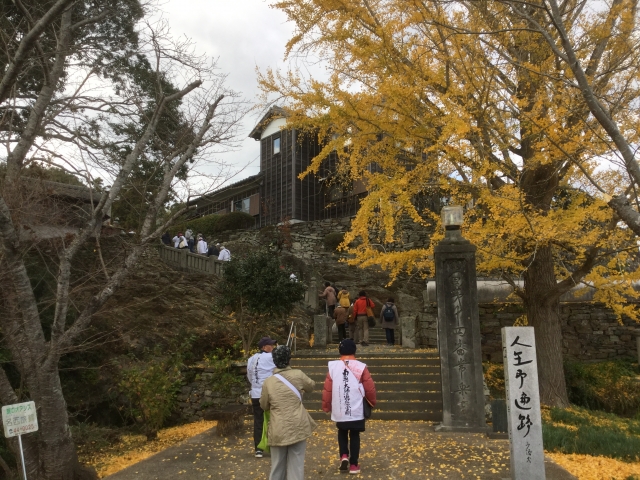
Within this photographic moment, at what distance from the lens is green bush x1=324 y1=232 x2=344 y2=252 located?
2530cm

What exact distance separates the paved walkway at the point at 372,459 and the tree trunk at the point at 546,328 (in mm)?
3373

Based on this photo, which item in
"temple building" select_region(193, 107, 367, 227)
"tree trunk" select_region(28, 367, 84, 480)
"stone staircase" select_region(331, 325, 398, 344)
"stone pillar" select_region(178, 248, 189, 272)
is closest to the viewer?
"tree trunk" select_region(28, 367, 84, 480)

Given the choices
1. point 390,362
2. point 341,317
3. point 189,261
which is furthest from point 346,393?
point 189,261

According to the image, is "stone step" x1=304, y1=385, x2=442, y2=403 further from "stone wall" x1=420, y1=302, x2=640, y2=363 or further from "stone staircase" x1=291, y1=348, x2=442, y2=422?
"stone wall" x1=420, y1=302, x2=640, y2=363

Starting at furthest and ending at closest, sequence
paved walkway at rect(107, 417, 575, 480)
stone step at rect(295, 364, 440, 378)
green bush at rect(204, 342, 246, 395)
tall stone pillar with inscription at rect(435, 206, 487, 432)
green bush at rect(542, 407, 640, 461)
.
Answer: green bush at rect(204, 342, 246, 395) < stone step at rect(295, 364, 440, 378) < tall stone pillar with inscription at rect(435, 206, 487, 432) < green bush at rect(542, 407, 640, 461) < paved walkway at rect(107, 417, 575, 480)

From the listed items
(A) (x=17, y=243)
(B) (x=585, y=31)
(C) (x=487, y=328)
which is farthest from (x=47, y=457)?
(C) (x=487, y=328)

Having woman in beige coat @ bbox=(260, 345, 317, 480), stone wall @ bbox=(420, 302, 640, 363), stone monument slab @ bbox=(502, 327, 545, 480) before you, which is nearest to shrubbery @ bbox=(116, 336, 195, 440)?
woman in beige coat @ bbox=(260, 345, 317, 480)

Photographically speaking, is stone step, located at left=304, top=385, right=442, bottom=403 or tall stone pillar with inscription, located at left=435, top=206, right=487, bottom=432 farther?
stone step, located at left=304, top=385, right=442, bottom=403

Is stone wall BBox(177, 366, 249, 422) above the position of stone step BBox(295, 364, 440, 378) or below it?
below

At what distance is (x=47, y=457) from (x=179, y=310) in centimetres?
855

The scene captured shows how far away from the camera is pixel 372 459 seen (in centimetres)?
654

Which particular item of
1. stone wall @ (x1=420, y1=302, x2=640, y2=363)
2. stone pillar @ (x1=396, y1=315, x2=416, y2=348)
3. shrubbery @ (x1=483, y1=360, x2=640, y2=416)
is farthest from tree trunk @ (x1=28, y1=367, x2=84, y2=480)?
stone wall @ (x1=420, y1=302, x2=640, y2=363)

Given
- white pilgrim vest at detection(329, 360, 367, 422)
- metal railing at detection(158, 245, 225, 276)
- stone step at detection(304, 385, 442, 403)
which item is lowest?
stone step at detection(304, 385, 442, 403)

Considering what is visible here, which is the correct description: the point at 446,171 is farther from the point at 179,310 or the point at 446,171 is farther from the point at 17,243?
the point at 179,310
